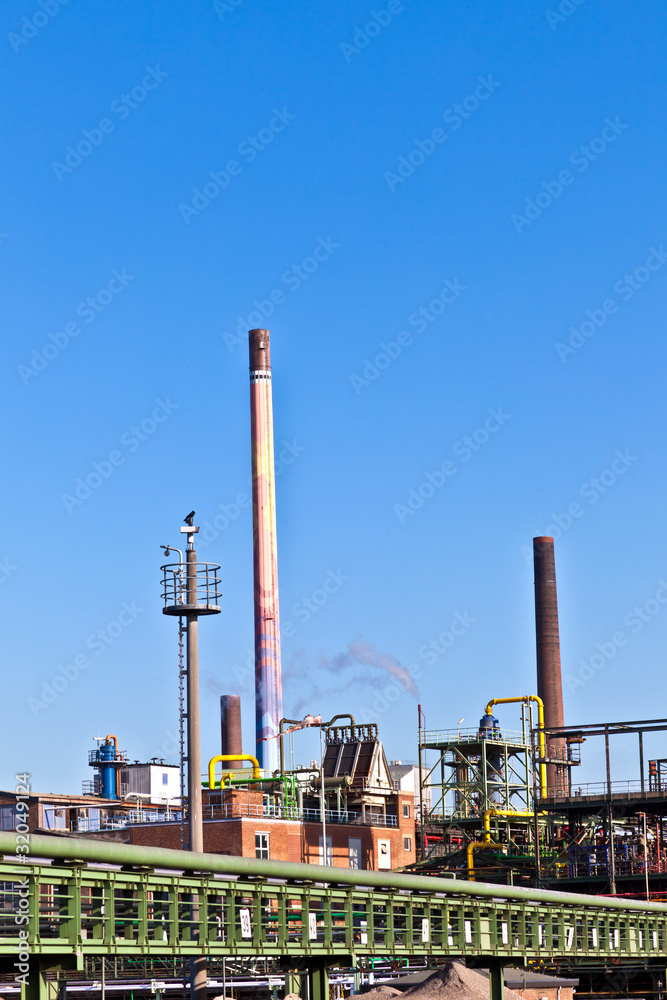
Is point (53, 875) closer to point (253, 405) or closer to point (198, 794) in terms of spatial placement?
point (198, 794)

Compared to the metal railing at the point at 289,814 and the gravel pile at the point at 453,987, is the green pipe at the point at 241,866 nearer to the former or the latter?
the gravel pile at the point at 453,987

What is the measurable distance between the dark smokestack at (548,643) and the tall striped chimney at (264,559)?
51.3ft

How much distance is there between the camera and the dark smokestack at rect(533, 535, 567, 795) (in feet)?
243

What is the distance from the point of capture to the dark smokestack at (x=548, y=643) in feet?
243

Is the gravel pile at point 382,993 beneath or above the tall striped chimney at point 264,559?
beneath

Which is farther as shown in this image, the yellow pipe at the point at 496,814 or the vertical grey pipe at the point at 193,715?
the yellow pipe at the point at 496,814

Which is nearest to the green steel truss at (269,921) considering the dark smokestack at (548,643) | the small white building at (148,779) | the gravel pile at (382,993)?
the gravel pile at (382,993)

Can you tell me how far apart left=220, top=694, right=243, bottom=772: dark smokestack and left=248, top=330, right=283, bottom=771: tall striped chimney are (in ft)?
42.5

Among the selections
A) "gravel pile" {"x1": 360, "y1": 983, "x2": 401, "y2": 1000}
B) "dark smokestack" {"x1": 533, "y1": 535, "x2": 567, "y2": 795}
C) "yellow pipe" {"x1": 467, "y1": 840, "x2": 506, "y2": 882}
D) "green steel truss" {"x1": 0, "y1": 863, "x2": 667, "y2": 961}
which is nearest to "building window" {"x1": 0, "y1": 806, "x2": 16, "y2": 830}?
"yellow pipe" {"x1": 467, "y1": 840, "x2": 506, "y2": 882}

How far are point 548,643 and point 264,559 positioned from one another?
17195 millimetres

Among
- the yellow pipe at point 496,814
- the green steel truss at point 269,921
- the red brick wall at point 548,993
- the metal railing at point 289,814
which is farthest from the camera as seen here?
the yellow pipe at point 496,814

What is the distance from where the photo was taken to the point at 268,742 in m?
67.9

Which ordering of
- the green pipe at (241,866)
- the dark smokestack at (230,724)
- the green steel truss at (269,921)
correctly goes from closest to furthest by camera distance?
the green pipe at (241,866) < the green steel truss at (269,921) < the dark smokestack at (230,724)

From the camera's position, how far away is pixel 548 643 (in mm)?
74812
